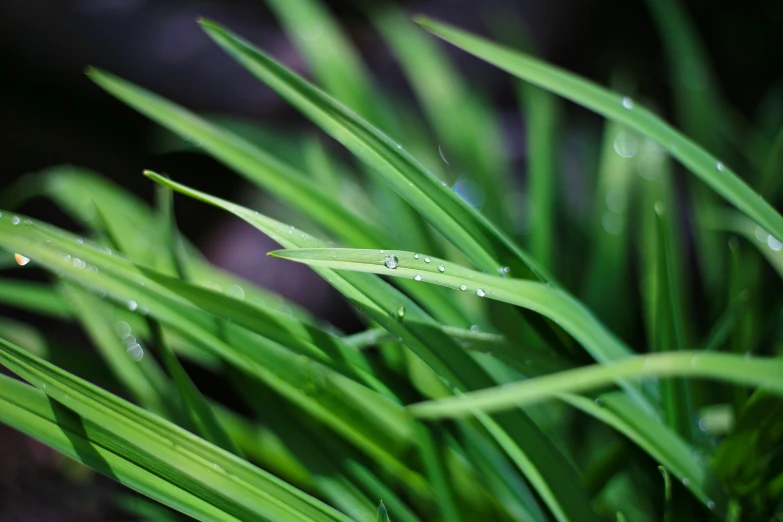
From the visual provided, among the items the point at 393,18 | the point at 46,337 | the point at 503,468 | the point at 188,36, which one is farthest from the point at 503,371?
the point at 188,36

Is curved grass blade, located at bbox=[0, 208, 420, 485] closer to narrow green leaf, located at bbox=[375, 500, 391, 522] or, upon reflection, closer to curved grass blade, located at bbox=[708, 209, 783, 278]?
narrow green leaf, located at bbox=[375, 500, 391, 522]

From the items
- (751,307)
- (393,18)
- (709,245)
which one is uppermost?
(393,18)

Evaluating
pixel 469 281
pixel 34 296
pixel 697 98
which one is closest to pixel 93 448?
pixel 469 281

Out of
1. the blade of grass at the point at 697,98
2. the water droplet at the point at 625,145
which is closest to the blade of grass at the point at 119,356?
the water droplet at the point at 625,145

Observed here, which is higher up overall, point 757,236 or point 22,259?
point 757,236

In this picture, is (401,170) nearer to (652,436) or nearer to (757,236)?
(652,436)

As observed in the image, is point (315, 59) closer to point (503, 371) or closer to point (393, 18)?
point (393, 18)

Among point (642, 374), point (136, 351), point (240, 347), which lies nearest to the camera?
point (642, 374)
